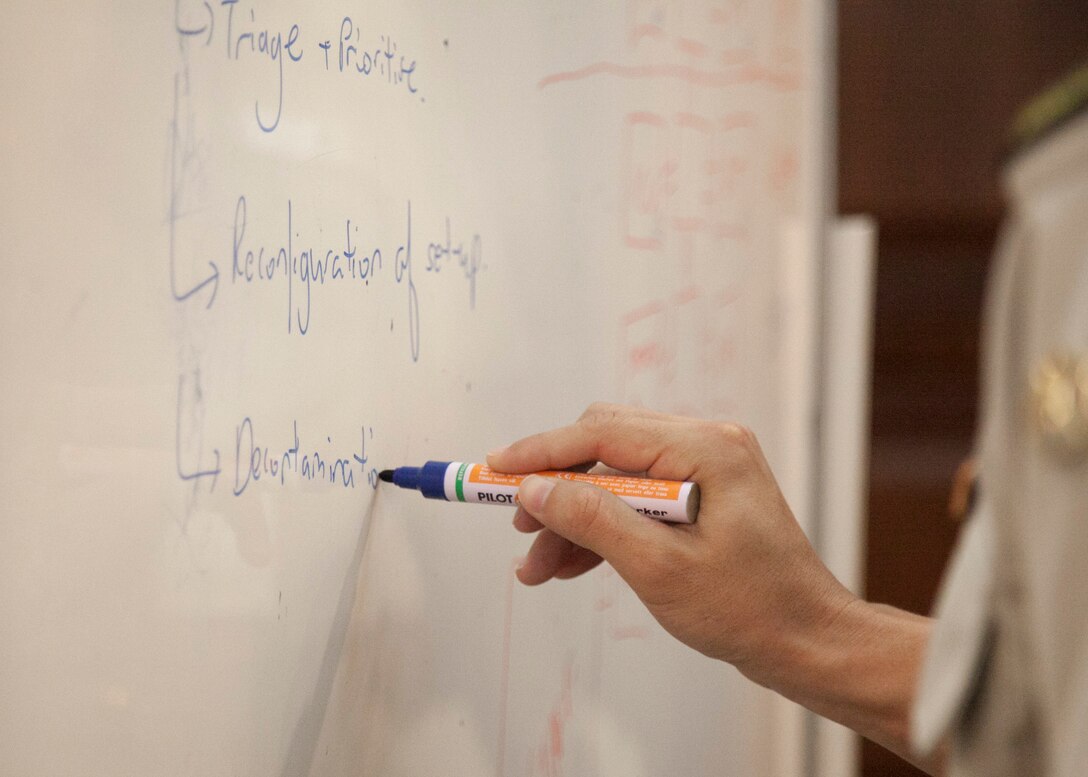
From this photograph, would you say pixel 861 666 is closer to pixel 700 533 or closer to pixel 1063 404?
pixel 700 533

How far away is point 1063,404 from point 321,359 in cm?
35

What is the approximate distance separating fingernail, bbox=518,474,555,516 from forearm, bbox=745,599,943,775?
7.1 inches

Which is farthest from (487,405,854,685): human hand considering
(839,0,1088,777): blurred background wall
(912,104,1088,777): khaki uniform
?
(839,0,1088,777): blurred background wall

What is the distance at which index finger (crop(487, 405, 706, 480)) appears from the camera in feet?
1.90

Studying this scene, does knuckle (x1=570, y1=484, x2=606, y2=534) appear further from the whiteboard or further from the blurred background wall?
the blurred background wall

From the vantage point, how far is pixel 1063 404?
10.7 inches

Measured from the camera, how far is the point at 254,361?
472mm

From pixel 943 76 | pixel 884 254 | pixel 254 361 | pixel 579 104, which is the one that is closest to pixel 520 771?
pixel 254 361

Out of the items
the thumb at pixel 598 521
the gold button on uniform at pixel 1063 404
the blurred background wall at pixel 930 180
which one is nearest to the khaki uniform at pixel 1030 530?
the gold button on uniform at pixel 1063 404

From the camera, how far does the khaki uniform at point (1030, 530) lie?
0.28 meters

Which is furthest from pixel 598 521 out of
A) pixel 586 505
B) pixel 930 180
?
pixel 930 180

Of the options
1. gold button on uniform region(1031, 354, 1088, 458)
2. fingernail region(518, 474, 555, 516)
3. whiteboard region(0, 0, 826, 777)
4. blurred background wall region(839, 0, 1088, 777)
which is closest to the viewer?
gold button on uniform region(1031, 354, 1088, 458)

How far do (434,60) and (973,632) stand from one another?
43cm

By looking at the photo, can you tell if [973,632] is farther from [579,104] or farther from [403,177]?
[579,104]
